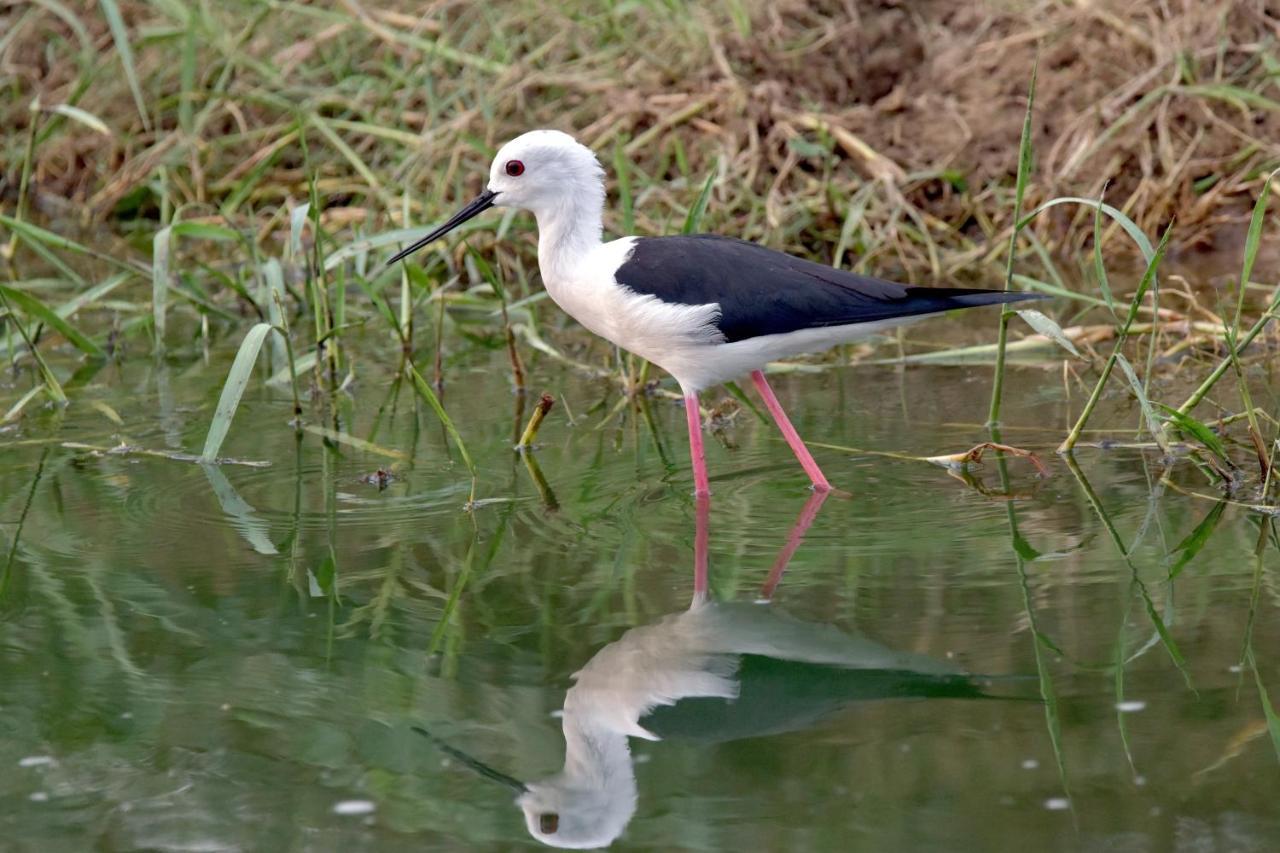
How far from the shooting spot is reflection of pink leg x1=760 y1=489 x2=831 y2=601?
176 inches

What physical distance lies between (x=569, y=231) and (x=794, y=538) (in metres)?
1.27

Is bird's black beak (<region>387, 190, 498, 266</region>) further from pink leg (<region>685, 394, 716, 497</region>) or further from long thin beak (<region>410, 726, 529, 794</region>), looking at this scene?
long thin beak (<region>410, 726, 529, 794</region>)

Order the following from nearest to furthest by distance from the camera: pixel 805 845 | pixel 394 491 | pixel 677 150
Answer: pixel 805 845 → pixel 394 491 → pixel 677 150

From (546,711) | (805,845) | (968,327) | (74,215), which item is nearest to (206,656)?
(546,711)

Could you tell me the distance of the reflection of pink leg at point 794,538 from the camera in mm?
4473

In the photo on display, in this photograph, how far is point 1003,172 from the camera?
28.2ft

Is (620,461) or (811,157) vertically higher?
(811,157)

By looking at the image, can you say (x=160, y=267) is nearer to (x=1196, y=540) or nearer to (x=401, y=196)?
(x=401, y=196)

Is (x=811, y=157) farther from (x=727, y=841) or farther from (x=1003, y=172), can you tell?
(x=727, y=841)

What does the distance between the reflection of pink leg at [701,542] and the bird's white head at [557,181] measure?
91 cm

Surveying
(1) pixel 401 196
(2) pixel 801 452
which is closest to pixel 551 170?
(2) pixel 801 452

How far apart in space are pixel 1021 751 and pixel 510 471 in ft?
8.17

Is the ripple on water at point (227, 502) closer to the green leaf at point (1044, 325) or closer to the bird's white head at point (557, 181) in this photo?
the bird's white head at point (557, 181)

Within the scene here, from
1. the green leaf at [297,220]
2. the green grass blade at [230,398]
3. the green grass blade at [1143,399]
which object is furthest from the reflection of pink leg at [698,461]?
the green leaf at [297,220]
